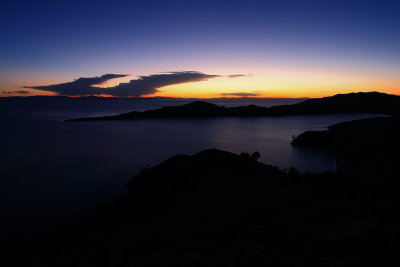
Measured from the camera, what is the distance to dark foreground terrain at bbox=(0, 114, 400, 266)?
7.41m

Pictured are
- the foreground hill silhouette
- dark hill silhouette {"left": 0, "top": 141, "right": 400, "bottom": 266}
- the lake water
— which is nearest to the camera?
dark hill silhouette {"left": 0, "top": 141, "right": 400, "bottom": 266}

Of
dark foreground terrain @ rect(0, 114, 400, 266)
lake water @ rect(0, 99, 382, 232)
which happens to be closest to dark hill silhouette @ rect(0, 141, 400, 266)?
dark foreground terrain @ rect(0, 114, 400, 266)

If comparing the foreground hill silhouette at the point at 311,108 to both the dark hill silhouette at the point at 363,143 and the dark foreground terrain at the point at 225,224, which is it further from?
the dark foreground terrain at the point at 225,224

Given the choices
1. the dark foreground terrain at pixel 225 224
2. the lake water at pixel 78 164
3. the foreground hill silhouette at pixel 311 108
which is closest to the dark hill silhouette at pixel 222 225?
the dark foreground terrain at pixel 225 224

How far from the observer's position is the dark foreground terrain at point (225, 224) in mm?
7410

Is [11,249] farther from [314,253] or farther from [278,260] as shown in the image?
[314,253]

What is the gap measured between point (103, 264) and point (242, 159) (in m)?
15.4

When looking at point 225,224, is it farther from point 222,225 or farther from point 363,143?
point 363,143

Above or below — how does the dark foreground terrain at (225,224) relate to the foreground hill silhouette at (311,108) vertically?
below

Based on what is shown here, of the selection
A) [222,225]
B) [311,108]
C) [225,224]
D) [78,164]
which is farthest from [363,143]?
[311,108]

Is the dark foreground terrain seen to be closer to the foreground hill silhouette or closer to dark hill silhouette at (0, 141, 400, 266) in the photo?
dark hill silhouette at (0, 141, 400, 266)

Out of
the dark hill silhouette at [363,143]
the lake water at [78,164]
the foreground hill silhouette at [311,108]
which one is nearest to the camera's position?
the lake water at [78,164]

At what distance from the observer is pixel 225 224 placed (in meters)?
11.6

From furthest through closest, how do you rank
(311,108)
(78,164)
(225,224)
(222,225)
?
(311,108), (78,164), (225,224), (222,225)
